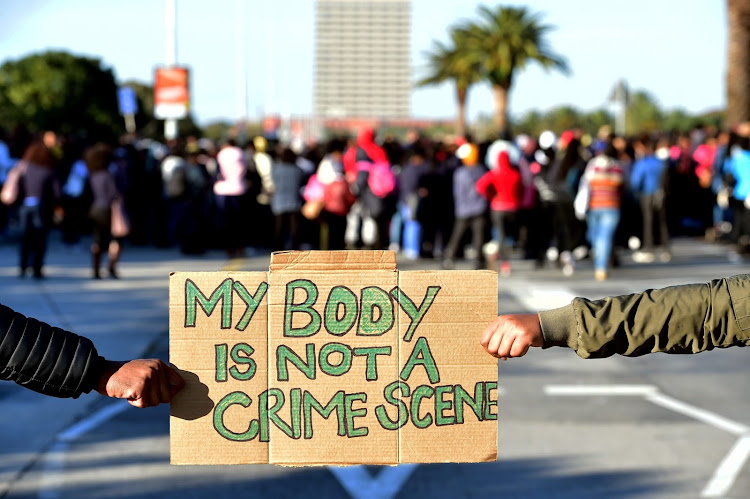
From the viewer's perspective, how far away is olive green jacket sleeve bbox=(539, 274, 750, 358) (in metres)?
3.45

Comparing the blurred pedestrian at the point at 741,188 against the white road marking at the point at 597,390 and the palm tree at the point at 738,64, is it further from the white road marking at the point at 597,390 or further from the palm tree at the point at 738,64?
the palm tree at the point at 738,64

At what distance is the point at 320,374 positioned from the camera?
10.9ft

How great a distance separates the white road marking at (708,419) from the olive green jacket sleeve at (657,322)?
352 cm

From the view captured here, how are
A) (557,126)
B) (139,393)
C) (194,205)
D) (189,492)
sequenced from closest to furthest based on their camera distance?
(139,393) < (189,492) < (194,205) < (557,126)

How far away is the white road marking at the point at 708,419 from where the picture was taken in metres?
6.98

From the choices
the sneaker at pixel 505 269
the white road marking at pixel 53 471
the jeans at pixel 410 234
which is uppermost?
the jeans at pixel 410 234

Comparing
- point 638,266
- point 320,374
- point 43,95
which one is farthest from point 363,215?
point 43,95

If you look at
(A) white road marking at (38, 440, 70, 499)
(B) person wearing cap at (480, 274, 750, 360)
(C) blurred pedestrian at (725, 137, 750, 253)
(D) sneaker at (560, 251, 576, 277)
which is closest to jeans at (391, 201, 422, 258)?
(D) sneaker at (560, 251, 576, 277)

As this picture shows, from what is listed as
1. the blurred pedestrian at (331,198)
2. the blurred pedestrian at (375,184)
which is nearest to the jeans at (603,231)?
the blurred pedestrian at (375,184)

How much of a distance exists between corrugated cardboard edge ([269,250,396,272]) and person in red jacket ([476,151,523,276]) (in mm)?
13773

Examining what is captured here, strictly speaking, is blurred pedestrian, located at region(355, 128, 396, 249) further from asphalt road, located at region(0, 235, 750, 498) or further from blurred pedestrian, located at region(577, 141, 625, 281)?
asphalt road, located at region(0, 235, 750, 498)

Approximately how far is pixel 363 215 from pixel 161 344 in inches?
347

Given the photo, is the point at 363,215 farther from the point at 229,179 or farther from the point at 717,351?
the point at 717,351

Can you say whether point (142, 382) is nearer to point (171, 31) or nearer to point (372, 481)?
point (372, 481)
